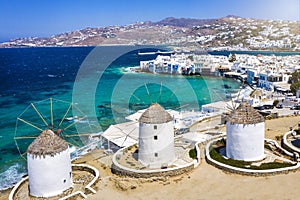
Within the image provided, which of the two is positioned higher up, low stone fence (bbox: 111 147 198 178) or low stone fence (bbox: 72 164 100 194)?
low stone fence (bbox: 111 147 198 178)

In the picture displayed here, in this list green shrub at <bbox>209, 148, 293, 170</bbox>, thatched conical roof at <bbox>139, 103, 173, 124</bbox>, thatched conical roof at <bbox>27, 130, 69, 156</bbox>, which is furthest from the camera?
thatched conical roof at <bbox>139, 103, 173, 124</bbox>

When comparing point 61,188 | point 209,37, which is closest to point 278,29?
point 209,37

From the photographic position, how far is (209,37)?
576ft

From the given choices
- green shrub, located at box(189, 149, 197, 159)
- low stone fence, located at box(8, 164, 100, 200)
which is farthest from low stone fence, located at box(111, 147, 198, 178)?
green shrub, located at box(189, 149, 197, 159)

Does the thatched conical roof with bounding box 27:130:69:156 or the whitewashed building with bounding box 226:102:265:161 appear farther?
the whitewashed building with bounding box 226:102:265:161

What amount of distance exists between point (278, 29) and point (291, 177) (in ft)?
566

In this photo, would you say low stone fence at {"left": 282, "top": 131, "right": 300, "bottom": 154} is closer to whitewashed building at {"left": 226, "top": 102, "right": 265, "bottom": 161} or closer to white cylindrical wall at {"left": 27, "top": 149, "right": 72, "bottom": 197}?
whitewashed building at {"left": 226, "top": 102, "right": 265, "bottom": 161}

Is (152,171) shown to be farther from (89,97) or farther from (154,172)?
(89,97)

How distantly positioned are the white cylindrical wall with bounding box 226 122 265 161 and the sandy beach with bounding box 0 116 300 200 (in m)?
1.66

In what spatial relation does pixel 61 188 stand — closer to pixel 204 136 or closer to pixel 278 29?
pixel 204 136

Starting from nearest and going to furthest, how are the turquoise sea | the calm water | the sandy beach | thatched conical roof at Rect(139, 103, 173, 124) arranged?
the sandy beach → thatched conical roof at Rect(139, 103, 173, 124) → the turquoise sea → the calm water

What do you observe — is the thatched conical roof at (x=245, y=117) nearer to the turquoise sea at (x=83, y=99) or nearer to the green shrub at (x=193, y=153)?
the green shrub at (x=193, y=153)

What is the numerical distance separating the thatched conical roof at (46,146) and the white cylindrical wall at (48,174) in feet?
0.61

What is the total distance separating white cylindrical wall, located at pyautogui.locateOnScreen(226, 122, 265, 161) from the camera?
18.1m
